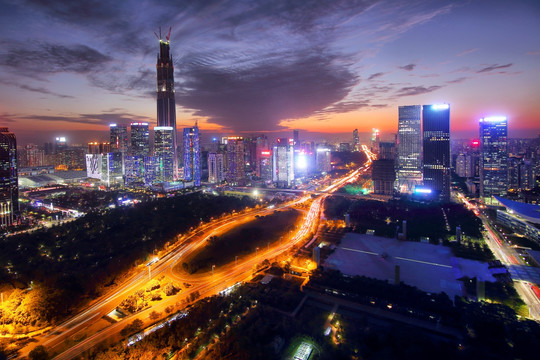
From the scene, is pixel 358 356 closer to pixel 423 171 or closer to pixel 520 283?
pixel 520 283

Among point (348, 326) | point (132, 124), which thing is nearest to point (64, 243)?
point (348, 326)

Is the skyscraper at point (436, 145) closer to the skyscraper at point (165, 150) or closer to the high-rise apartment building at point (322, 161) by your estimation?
the high-rise apartment building at point (322, 161)

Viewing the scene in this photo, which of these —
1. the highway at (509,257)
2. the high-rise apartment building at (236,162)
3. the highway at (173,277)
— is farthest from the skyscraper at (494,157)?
the high-rise apartment building at (236,162)

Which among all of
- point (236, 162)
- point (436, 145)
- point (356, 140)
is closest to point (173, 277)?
point (436, 145)

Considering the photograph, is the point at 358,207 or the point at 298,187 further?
the point at 298,187

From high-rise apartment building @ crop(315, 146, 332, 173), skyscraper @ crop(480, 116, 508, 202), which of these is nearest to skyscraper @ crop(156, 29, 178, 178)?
high-rise apartment building @ crop(315, 146, 332, 173)

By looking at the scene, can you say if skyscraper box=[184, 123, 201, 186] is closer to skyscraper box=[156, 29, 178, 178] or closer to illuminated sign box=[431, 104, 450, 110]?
skyscraper box=[156, 29, 178, 178]

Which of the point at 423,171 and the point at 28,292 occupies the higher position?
the point at 423,171
